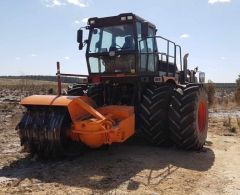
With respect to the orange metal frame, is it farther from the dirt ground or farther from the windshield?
the windshield

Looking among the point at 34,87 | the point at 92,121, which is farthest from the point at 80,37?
the point at 34,87

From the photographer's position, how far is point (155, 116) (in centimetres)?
Answer: 952

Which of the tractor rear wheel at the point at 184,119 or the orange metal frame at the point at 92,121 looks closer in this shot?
the orange metal frame at the point at 92,121

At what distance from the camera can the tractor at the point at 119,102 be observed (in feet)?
26.8

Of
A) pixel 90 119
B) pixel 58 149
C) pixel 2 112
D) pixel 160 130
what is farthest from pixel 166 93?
pixel 2 112

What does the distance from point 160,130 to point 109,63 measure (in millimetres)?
2254

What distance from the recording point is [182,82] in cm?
1324

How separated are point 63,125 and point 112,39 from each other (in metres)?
3.23

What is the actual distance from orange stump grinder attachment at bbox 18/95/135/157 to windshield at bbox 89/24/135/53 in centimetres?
231

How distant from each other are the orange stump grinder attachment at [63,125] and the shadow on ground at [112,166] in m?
0.44

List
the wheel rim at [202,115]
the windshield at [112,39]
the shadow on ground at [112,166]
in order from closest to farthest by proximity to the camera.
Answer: the shadow on ground at [112,166], the windshield at [112,39], the wheel rim at [202,115]

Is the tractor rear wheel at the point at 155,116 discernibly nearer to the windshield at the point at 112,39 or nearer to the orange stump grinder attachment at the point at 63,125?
the orange stump grinder attachment at the point at 63,125

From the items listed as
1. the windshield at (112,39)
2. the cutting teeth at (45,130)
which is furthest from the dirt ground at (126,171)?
the windshield at (112,39)

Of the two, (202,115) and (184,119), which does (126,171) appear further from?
(202,115)
